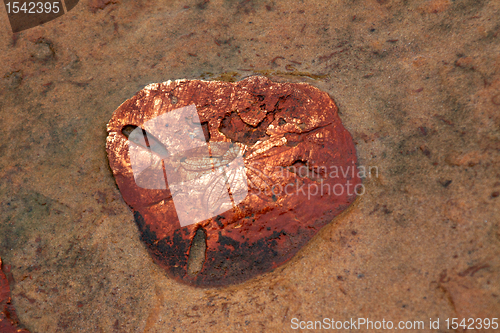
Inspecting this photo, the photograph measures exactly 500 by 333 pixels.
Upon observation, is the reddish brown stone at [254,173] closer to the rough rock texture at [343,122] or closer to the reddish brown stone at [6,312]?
the rough rock texture at [343,122]

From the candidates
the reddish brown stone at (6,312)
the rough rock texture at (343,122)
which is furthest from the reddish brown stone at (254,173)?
the reddish brown stone at (6,312)

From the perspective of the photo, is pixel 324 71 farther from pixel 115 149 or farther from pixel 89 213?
pixel 89 213

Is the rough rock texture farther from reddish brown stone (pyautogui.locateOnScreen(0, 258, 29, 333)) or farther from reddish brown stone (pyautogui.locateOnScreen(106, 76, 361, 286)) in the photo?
reddish brown stone (pyautogui.locateOnScreen(106, 76, 361, 286))

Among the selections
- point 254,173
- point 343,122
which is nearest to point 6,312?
point 254,173

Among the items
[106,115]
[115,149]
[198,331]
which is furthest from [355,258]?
[106,115]

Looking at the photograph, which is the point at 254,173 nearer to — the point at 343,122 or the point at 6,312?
the point at 343,122

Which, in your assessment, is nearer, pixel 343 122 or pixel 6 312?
pixel 6 312
